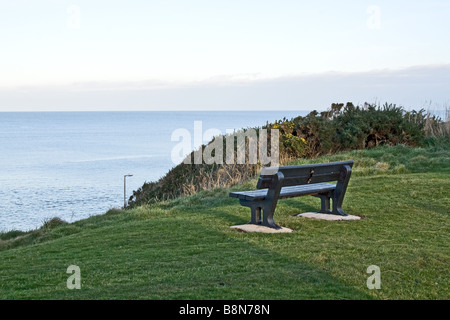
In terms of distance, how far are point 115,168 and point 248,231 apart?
27.0m

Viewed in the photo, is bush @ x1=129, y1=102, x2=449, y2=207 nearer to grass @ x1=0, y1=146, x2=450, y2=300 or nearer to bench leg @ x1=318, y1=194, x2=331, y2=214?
grass @ x1=0, y1=146, x2=450, y2=300

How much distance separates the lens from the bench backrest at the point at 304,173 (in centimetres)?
765

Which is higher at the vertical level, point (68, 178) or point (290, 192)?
point (290, 192)

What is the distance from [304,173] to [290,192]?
0.39 meters

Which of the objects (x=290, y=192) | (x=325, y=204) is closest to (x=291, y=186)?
(x=290, y=192)

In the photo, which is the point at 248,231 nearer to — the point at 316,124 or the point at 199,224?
the point at 199,224

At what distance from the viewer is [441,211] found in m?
8.97

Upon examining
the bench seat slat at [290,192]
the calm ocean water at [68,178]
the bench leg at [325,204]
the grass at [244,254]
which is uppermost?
the bench seat slat at [290,192]

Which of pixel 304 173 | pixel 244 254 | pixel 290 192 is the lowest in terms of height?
pixel 244 254

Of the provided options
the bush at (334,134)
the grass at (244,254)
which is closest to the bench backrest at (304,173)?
the grass at (244,254)

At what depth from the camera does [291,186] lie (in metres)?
8.38

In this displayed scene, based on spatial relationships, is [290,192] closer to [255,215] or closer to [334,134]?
[255,215]

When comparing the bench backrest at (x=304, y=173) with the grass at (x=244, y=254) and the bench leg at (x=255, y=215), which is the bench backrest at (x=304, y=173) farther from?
the grass at (x=244, y=254)
